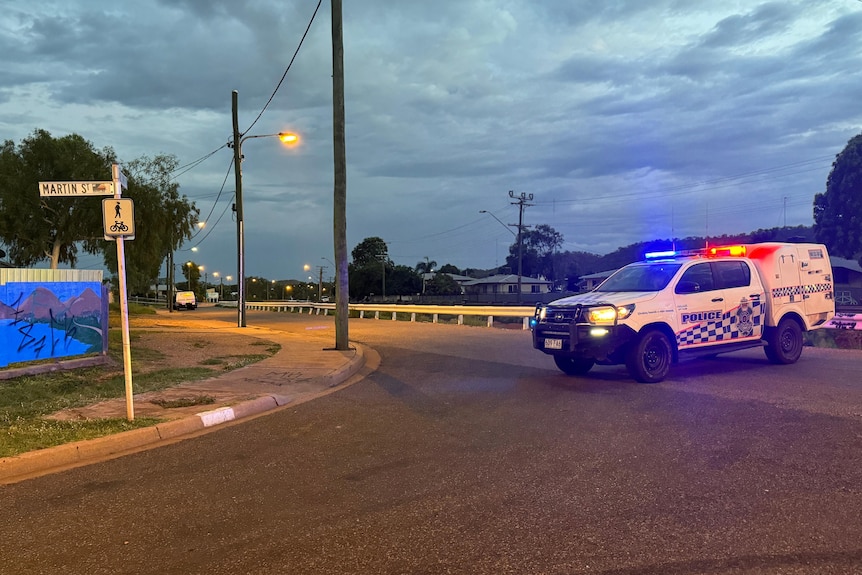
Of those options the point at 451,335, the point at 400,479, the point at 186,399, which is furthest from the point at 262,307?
the point at 400,479

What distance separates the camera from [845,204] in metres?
46.3

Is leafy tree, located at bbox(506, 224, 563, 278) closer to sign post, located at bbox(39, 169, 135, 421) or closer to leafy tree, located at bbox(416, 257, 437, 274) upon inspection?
leafy tree, located at bbox(416, 257, 437, 274)

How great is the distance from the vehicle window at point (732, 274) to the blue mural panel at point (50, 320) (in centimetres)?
1141

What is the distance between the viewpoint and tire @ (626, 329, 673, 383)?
8.95 metres

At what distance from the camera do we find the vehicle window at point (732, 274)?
10002 mm

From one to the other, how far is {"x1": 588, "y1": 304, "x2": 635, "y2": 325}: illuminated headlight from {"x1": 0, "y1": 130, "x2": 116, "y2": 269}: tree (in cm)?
2566

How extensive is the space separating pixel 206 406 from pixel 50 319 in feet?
15.5

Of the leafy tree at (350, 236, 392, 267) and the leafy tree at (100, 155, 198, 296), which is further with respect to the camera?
the leafy tree at (350, 236, 392, 267)

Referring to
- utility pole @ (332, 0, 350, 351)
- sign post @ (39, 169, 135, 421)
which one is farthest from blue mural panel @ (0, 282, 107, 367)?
utility pole @ (332, 0, 350, 351)

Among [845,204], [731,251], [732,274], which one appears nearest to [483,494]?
[732,274]

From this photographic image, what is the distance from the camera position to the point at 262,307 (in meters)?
64.9

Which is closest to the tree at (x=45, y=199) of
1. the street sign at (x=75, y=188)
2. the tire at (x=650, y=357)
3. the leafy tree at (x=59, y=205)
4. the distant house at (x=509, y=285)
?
the leafy tree at (x=59, y=205)

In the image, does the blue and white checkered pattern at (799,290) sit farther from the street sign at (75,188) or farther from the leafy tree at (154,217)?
the leafy tree at (154,217)

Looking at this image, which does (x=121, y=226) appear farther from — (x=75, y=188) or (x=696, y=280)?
(x=696, y=280)
